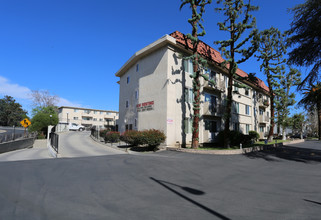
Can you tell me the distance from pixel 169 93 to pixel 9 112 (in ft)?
305

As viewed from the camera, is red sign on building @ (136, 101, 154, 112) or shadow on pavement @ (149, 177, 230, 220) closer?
shadow on pavement @ (149, 177, 230, 220)

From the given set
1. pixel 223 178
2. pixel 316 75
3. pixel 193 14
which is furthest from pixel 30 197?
pixel 193 14

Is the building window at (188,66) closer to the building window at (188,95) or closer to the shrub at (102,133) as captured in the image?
the building window at (188,95)

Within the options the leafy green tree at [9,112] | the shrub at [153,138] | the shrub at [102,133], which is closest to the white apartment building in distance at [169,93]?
the shrub at [153,138]

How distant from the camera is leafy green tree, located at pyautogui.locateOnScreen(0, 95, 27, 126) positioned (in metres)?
78.1

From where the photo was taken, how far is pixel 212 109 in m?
19.2

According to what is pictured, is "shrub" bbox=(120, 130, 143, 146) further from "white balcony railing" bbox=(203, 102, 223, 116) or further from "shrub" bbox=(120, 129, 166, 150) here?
"white balcony railing" bbox=(203, 102, 223, 116)

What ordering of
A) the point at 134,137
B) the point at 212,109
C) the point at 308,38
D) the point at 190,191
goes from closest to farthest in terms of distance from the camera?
the point at 190,191
the point at 308,38
the point at 134,137
the point at 212,109

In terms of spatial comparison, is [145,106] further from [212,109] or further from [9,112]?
[9,112]

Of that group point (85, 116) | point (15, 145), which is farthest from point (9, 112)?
point (15, 145)

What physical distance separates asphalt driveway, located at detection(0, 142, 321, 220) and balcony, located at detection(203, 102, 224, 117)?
1131 centimetres

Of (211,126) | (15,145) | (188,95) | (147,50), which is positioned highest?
(147,50)

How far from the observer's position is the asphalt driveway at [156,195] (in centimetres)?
376

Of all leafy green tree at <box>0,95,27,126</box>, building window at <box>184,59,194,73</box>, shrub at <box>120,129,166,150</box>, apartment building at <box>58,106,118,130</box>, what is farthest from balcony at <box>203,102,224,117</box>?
leafy green tree at <box>0,95,27,126</box>
